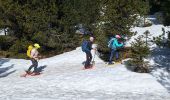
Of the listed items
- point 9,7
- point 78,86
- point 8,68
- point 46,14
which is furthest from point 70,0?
point 78,86

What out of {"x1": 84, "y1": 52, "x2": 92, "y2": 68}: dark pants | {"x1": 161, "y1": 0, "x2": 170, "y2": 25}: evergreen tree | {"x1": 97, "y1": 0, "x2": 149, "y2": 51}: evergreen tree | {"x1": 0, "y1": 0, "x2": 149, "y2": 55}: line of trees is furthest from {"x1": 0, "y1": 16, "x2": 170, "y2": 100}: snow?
{"x1": 0, "y1": 0, "x2": 149, "y2": 55}: line of trees

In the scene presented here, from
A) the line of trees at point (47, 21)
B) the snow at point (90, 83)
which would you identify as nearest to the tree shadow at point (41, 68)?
the snow at point (90, 83)

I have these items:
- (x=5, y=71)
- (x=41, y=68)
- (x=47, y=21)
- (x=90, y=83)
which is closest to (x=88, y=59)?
(x=90, y=83)

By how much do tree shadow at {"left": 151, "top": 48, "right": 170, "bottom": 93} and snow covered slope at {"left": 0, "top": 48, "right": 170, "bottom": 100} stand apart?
0.39m

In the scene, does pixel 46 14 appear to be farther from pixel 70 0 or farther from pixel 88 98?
pixel 88 98

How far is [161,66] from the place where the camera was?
23.4 metres

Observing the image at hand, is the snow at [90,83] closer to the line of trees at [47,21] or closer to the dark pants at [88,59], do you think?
the dark pants at [88,59]

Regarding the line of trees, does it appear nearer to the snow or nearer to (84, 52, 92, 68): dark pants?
the snow

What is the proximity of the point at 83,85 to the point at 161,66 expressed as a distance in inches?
220

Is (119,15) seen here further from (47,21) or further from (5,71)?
(5,71)

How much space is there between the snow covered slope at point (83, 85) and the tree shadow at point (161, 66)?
1.26ft

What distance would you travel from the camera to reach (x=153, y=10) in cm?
5356

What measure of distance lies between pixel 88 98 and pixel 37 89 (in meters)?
3.04

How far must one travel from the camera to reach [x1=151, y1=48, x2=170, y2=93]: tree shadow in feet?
66.4
